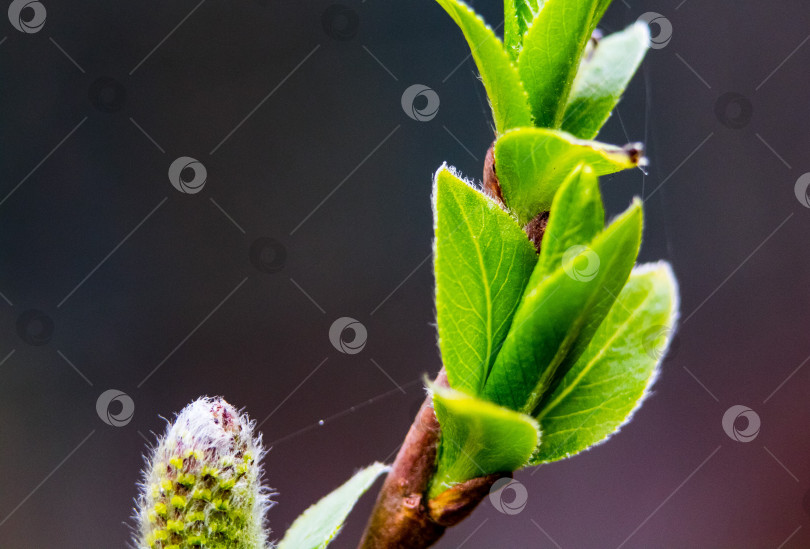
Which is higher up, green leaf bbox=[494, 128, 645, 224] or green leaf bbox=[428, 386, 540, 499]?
green leaf bbox=[494, 128, 645, 224]

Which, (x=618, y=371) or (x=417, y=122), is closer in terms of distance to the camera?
(x=618, y=371)

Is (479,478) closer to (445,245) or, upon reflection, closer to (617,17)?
(445,245)

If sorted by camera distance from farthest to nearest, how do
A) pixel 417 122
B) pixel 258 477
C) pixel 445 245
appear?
pixel 417 122 < pixel 258 477 < pixel 445 245

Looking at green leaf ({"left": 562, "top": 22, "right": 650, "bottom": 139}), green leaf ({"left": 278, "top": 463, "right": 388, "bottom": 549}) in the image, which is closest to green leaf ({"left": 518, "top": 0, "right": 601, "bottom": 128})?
green leaf ({"left": 562, "top": 22, "right": 650, "bottom": 139})

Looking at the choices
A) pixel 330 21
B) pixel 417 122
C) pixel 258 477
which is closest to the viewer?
pixel 258 477

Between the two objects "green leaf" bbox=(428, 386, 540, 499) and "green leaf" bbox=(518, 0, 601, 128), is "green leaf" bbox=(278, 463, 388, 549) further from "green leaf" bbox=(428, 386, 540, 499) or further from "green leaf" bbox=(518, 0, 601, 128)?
"green leaf" bbox=(518, 0, 601, 128)

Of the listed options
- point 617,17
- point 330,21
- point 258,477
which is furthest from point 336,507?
point 617,17

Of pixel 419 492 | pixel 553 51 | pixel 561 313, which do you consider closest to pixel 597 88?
pixel 553 51
